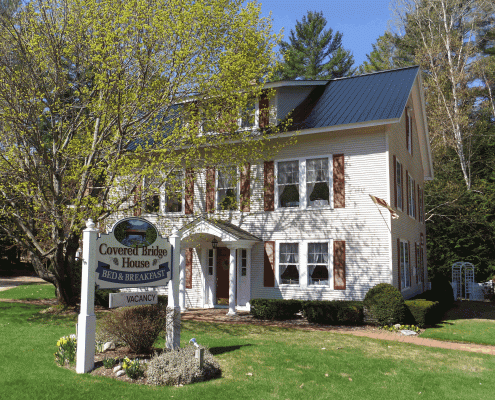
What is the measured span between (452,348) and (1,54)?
13.8m

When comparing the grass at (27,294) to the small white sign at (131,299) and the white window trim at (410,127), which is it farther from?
the white window trim at (410,127)

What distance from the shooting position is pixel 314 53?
123 ft

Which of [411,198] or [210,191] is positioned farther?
[411,198]

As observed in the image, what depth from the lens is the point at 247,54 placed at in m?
14.4

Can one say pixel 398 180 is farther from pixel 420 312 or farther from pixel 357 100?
pixel 420 312

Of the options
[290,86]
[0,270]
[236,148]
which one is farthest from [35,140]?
[0,270]

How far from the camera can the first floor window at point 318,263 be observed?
14453mm

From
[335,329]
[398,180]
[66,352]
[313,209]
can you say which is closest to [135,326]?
[66,352]

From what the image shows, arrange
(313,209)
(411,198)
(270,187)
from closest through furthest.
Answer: (313,209)
(270,187)
(411,198)

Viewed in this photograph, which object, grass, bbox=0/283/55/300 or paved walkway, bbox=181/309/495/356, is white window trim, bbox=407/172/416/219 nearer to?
paved walkway, bbox=181/309/495/356

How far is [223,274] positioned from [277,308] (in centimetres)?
353

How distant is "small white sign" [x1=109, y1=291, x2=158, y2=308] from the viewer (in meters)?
7.08

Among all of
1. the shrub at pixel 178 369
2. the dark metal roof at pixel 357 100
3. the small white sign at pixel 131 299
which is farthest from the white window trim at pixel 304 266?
the small white sign at pixel 131 299

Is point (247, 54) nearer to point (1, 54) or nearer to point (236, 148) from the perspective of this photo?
point (236, 148)
